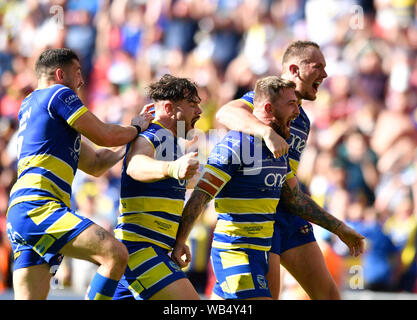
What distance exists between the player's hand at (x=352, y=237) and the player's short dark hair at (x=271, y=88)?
126 centimetres

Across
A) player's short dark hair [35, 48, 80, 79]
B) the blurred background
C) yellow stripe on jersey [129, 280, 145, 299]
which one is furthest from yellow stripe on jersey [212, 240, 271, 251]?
the blurred background

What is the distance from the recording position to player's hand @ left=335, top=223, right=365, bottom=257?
19.4 feet

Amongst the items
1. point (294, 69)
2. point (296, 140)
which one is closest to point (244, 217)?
point (296, 140)

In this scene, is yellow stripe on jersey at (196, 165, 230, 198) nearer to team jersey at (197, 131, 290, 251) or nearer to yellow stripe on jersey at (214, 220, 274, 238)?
team jersey at (197, 131, 290, 251)

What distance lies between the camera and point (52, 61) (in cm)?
535

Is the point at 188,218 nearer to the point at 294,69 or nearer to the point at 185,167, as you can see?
the point at 185,167

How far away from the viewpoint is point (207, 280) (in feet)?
32.2

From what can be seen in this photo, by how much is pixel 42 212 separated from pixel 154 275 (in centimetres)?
85

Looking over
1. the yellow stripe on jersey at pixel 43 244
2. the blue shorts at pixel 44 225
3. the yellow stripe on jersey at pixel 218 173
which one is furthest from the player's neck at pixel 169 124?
the yellow stripe on jersey at pixel 43 244

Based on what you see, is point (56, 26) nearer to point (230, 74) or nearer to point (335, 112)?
point (230, 74)

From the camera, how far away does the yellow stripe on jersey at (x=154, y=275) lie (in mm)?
4953

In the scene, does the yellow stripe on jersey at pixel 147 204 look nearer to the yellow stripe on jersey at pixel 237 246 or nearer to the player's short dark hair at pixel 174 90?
the yellow stripe on jersey at pixel 237 246

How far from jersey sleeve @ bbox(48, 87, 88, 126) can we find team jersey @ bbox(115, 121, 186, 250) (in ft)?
1.57

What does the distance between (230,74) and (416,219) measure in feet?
12.0
